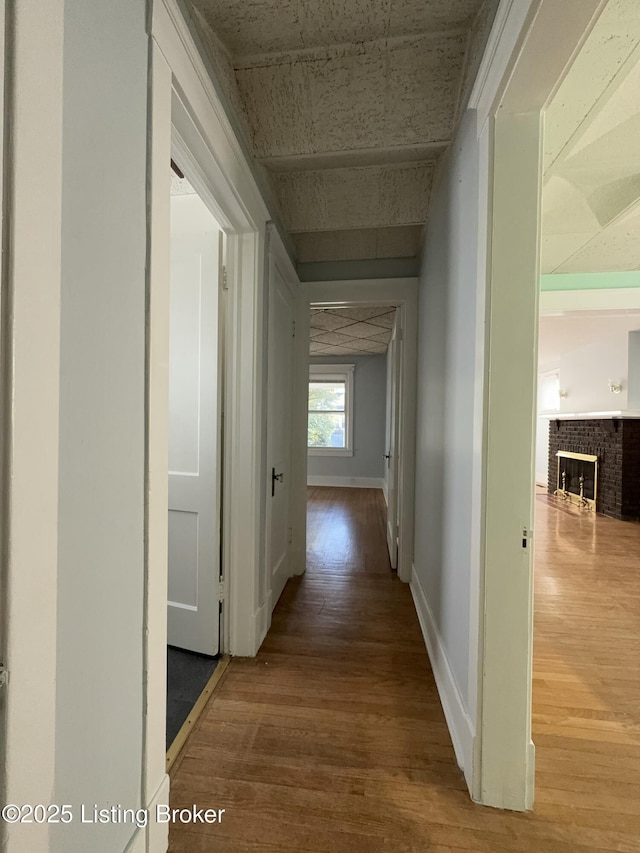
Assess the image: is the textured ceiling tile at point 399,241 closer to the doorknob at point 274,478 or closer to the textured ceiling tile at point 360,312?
the textured ceiling tile at point 360,312

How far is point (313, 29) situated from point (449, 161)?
765 mm

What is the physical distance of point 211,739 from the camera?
1369 mm

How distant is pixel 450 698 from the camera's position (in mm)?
1453

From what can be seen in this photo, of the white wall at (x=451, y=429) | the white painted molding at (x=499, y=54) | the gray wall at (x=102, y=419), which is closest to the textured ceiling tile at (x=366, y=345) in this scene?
the white wall at (x=451, y=429)

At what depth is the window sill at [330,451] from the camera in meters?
6.95

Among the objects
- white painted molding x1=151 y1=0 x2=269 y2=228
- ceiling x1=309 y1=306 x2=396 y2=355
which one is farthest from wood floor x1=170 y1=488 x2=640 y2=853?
ceiling x1=309 y1=306 x2=396 y2=355

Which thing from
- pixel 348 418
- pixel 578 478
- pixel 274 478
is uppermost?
pixel 348 418

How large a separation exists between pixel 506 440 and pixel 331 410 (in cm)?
599

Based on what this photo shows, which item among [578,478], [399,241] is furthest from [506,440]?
[578,478]

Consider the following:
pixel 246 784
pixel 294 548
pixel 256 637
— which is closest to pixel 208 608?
pixel 256 637

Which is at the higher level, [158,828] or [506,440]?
[506,440]

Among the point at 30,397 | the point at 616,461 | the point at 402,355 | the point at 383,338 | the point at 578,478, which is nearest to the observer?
the point at 30,397

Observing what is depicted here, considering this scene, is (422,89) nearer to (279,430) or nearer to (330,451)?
(279,430)

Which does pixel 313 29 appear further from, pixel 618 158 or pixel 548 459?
pixel 548 459
